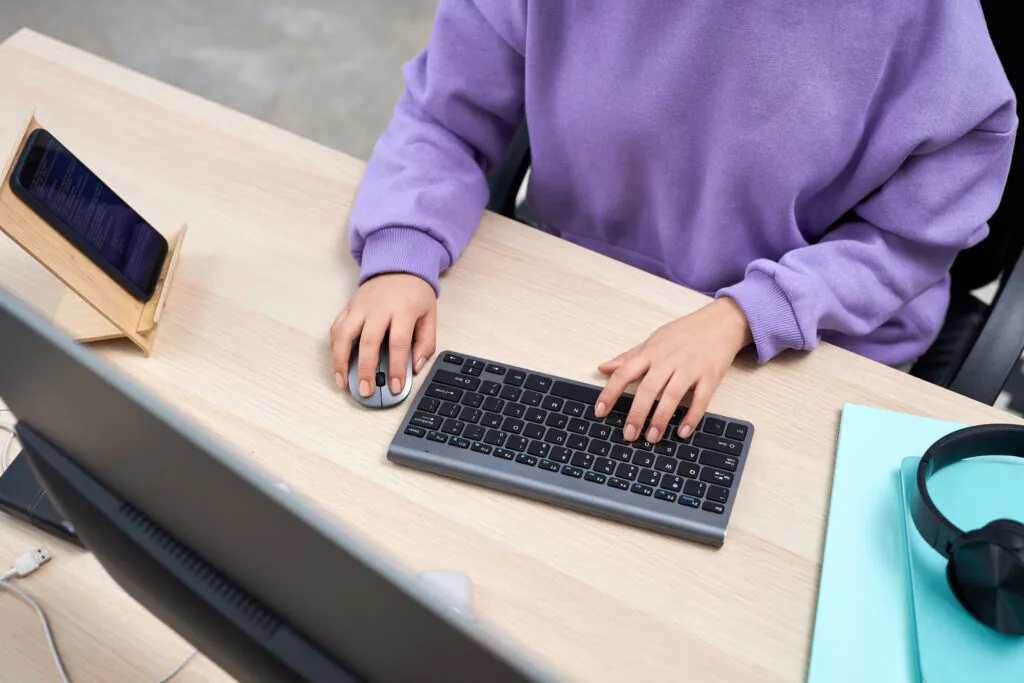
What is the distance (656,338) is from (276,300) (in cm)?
35

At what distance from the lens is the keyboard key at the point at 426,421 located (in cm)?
76

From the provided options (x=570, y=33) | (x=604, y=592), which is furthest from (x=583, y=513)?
(x=570, y=33)

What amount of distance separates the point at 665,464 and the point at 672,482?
19 millimetres

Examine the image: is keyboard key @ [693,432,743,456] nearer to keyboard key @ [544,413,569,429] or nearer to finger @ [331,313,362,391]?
keyboard key @ [544,413,569,429]

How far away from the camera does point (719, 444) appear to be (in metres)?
0.75

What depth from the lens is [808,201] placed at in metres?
0.91

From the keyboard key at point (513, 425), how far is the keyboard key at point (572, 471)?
0.17 ft

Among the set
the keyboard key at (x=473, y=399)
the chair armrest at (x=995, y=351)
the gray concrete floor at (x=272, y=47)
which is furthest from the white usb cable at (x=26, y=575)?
the gray concrete floor at (x=272, y=47)

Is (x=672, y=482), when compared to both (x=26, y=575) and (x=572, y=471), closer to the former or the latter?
(x=572, y=471)

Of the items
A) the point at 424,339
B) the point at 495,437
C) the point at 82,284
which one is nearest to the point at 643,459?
the point at 495,437

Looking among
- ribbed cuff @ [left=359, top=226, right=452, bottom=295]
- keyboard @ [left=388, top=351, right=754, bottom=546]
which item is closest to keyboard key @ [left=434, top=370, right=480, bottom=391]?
keyboard @ [left=388, top=351, right=754, bottom=546]

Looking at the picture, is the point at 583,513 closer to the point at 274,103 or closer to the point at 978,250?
the point at 978,250

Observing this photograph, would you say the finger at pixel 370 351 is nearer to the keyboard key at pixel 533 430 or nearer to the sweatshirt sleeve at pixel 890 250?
the keyboard key at pixel 533 430

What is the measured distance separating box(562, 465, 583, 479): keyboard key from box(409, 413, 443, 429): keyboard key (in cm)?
11
